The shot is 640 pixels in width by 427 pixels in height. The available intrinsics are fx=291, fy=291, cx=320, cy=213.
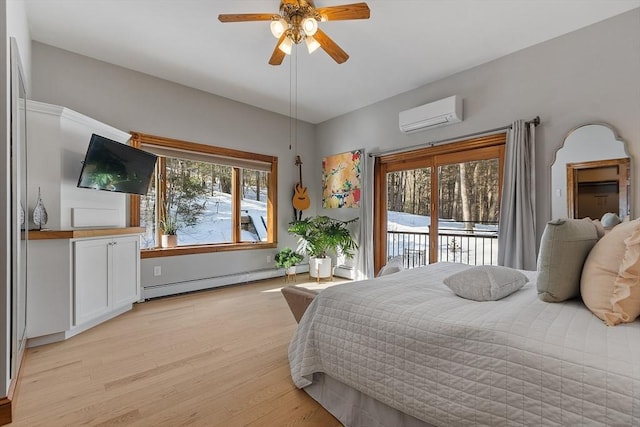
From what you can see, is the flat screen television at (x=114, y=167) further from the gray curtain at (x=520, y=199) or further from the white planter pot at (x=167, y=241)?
the gray curtain at (x=520, y=199)

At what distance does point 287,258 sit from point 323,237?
658 millimetres

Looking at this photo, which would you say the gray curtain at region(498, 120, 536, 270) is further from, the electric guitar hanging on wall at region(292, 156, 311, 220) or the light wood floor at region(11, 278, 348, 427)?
the electric guitar hanging on wall at region(292, 156, 311, 220)

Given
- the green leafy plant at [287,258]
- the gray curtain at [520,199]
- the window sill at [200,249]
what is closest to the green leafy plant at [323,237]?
the green leafy plant at [287,258]

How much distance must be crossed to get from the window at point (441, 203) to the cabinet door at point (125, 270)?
3.09 meters

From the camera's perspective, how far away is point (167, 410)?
5.06 feet

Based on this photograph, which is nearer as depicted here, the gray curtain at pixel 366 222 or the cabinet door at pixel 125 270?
the cabinet door at pixel 125 270

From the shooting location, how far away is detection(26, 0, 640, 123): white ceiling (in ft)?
7.73

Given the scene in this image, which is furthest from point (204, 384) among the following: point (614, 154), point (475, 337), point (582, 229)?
point (614, 154)

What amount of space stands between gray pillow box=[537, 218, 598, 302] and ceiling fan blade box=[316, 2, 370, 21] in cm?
178

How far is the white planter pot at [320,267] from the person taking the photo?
4488 millimetres

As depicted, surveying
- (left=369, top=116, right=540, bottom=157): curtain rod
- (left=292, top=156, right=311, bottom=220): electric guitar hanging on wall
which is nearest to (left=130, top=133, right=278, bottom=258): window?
(left=292, top=156, right=311, bottom=220): electric guitar hanging on wall

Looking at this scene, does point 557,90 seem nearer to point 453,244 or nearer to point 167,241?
point 453,244

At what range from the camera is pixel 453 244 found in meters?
3.68

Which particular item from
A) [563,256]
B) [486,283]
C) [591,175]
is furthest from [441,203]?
[563,256]
